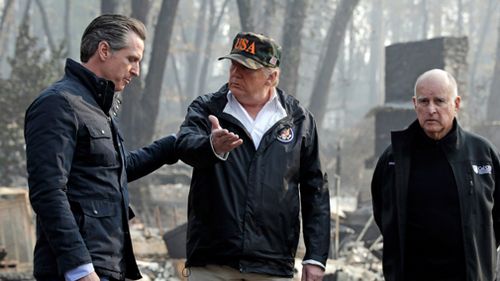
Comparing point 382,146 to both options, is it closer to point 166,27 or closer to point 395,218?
point 166,27

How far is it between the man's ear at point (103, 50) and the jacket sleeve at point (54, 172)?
12.5 inches

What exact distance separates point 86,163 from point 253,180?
37.1 inches

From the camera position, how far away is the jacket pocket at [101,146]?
370 cm

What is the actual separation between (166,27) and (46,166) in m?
16.2

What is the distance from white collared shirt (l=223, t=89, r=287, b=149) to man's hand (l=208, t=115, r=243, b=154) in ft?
1.10

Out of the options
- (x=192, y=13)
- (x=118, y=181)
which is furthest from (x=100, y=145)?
(x=192, y=13)

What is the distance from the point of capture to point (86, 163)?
12.1ft

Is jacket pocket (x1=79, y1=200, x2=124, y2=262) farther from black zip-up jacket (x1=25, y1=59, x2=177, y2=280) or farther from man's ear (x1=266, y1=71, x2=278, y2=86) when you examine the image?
man's ear (x1=266, y1=71, x2=278, y2=86)

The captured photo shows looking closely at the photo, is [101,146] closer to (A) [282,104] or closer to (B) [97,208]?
(B) [97,208]

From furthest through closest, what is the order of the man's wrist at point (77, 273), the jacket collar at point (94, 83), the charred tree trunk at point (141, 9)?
the charred tree trunk at point (141, 9) → the jacket collar at point (94, 83) → the man's wrist at point (77, 273)

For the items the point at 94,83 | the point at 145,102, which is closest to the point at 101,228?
the point at 94,83

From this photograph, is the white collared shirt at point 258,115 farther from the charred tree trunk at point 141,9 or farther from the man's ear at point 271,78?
the charred tree trunk at point 141,9

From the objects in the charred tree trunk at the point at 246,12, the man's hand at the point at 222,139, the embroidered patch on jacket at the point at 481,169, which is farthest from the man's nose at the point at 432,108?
the charred tree trunk at the point at 246,12

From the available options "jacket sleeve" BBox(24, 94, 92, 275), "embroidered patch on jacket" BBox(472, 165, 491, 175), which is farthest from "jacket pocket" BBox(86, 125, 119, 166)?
"embroidered patch on jacket" BBox(472, 165, 491, 175)
